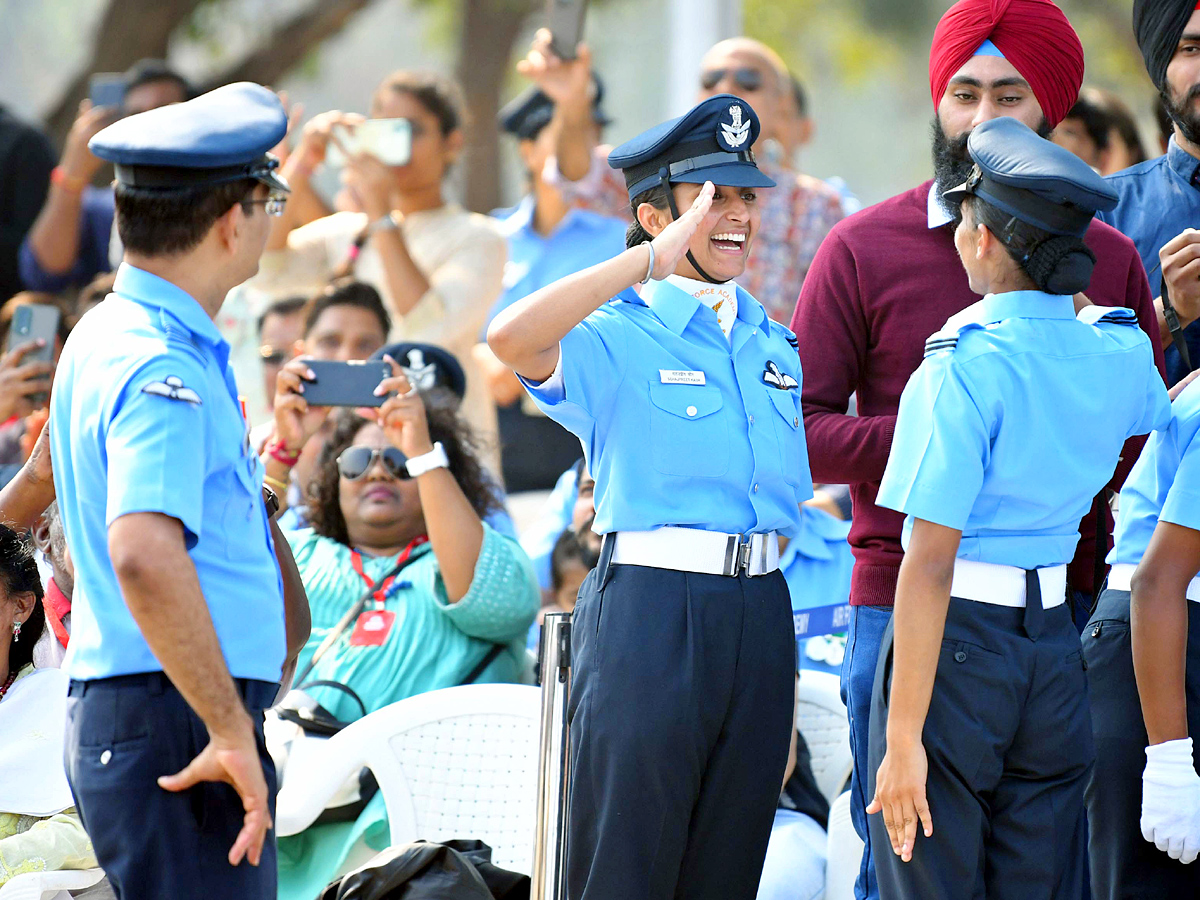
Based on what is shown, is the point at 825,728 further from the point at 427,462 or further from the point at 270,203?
the point at 270,203

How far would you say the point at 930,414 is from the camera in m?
2.44

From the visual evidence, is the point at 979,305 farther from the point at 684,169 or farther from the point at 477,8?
the point at 477,8

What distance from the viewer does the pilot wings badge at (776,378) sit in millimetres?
2787

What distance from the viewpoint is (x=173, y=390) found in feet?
6.95

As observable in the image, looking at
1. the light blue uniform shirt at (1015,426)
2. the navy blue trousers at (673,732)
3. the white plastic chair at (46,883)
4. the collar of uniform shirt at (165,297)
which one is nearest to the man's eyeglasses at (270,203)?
the collar of uniform shirt at (165,297)

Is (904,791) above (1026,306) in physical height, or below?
below

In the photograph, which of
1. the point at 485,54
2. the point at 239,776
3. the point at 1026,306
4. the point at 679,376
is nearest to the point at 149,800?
the point at 239,776

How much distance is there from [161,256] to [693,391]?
963mm

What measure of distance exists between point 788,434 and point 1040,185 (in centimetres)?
65

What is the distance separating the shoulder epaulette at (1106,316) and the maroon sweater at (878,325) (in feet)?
1.22

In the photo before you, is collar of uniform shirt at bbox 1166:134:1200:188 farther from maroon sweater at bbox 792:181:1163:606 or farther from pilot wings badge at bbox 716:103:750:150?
pilot wings badge at bbox 716:103:750:150

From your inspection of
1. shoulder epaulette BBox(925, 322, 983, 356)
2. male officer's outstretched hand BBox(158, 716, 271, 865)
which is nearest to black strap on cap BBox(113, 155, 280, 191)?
male officer's outstretched hand BBox(158, 716, 271, 865)

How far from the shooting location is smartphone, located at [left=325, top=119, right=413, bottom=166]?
5352mm

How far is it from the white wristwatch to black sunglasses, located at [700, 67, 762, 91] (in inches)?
89.8
